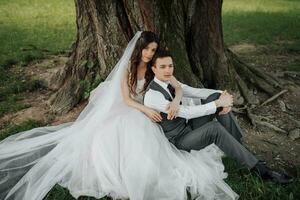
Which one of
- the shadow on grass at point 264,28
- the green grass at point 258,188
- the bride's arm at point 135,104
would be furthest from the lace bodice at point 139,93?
the shadow on grass at point 264,28

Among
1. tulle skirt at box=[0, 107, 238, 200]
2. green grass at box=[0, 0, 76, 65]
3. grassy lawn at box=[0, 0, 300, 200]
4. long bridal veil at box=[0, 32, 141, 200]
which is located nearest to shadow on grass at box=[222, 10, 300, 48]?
grassy lawn at box=[0, 0, 300, 200]

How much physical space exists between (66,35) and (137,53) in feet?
25.7

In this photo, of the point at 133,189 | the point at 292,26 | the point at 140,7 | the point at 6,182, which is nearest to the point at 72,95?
the point at 140,7

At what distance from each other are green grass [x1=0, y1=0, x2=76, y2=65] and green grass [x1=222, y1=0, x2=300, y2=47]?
180 inches

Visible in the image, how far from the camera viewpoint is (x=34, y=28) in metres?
13.4

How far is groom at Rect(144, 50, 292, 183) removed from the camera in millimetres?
A: 4953

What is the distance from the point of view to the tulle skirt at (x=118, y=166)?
470cm

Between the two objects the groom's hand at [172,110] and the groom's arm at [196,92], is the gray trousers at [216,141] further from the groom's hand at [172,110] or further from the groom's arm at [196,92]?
the groom's arm at [196,92]

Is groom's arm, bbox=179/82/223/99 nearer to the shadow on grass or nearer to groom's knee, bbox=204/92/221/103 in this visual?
groom's knee, bbox=204/92/221/103

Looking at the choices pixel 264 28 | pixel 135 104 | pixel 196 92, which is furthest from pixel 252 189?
pixel 264 28

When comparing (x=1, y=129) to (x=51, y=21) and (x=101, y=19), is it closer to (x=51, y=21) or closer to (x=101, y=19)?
(x=101, y=19)

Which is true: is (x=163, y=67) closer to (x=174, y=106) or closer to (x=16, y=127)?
(x=174, y=106)

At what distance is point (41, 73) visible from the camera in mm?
8961

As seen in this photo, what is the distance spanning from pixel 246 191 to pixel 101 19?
10.2 ft
